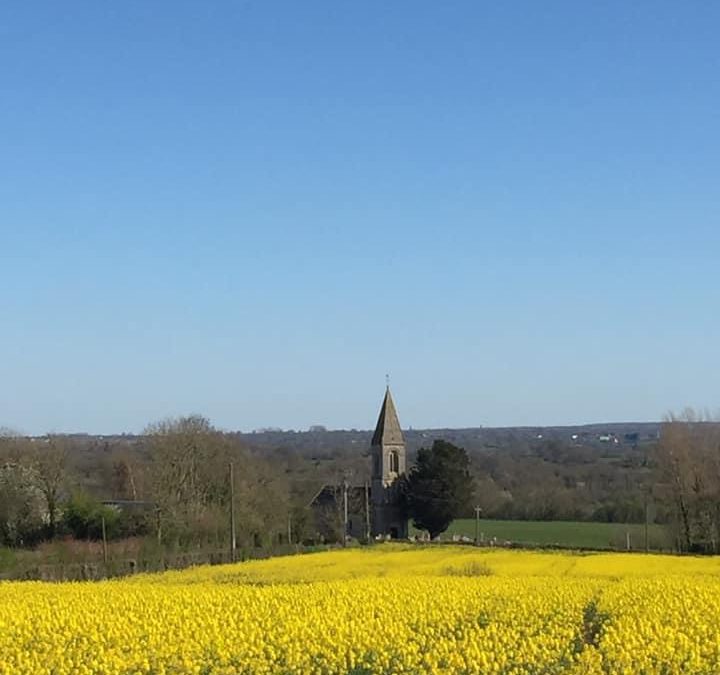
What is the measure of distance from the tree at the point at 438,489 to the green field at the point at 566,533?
1.44 metres

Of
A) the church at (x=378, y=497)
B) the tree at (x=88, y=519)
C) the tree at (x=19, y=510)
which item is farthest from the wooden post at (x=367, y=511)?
the tree at (x=19, y=510)

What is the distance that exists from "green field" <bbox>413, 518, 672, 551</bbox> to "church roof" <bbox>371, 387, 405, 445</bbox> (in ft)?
22.7

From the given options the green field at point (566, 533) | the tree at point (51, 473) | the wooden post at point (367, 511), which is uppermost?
the tree at point (51, 473)

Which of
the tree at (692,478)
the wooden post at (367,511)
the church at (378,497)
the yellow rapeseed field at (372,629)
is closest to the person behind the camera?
the yellow rapeseed field at (372,629)

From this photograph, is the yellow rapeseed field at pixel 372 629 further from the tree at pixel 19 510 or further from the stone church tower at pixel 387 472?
the stone church tower at pixel 387 472

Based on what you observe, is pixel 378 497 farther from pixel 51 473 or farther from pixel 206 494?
pixel 51 473

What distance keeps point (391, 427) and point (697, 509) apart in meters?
23.1

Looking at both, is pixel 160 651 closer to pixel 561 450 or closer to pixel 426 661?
pixel 426 661

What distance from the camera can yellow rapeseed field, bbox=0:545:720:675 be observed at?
14.1 metres

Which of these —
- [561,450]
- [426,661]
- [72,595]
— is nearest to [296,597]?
[72,595]

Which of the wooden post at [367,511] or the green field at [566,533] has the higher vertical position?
the wooden post at [367,511]

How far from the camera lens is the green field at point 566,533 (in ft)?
200

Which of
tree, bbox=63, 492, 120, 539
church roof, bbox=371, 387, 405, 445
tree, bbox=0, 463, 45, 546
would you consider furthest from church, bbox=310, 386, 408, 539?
tree, bbox=0, 463, 45, 546

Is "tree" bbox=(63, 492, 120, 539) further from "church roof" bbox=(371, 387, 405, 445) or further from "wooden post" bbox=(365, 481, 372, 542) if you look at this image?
"church roof" bbox=(371, 387, 405, 445)
